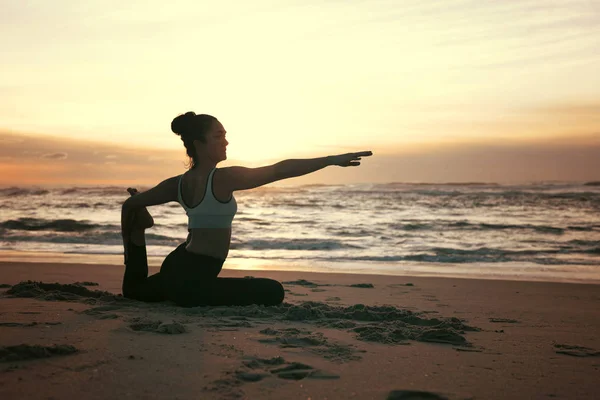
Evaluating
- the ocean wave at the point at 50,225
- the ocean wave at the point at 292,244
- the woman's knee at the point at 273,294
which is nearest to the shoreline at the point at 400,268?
the ocean wave at the point at 292,244

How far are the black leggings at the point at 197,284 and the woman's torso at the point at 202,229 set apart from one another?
0.06 m

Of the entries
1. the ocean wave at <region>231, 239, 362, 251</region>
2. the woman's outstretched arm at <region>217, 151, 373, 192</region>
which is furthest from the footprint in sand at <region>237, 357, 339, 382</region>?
the ocean wave at <region>231, 239, 362, 251</region>

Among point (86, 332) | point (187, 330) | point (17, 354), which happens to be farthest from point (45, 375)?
point (187, 330)

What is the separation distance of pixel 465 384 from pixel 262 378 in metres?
1.01

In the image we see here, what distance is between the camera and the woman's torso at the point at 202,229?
457 centimetres

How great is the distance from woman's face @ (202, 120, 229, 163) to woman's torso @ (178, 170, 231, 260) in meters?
0.17

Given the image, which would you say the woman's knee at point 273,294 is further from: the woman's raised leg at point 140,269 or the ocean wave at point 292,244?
the ocean wave at point 292,244

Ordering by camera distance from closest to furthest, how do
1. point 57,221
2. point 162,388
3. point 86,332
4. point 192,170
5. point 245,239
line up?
point 162,388 → point 86,332 → point 192,170 → point 245,239 → point 57,221

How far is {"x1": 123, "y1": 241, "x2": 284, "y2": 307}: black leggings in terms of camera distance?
15.7 ft

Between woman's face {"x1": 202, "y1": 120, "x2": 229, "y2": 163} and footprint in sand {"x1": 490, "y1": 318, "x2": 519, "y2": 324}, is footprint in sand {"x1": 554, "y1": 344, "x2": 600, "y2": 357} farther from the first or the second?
woman's face {"x1": 202, "y1": 120, "x2": 229, "y2": 163}

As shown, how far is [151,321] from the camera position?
410 cm

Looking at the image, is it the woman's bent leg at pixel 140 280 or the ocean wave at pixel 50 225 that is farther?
the ocean wave at pixel 50 225

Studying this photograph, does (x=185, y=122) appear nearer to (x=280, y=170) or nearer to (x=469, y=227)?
(x=280, y=170)

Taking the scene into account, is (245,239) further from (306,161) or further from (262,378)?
(262,378)
